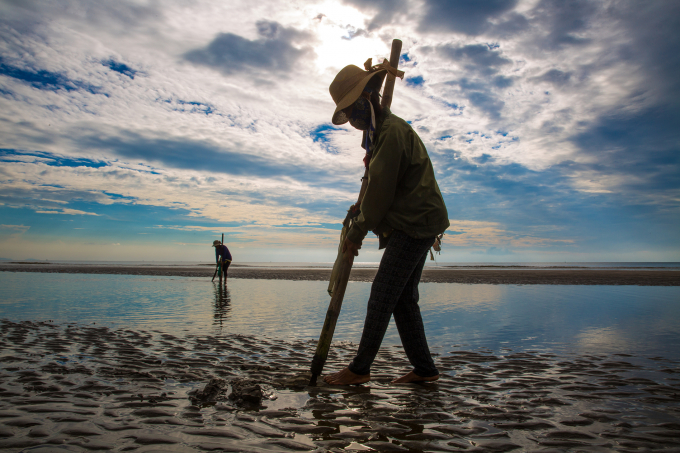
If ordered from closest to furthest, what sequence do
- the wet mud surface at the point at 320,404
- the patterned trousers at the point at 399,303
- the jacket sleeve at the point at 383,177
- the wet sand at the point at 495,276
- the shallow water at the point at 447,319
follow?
the wet mud surface at the point at 320,404 → the jacket sleeve at the point at 383,177 → the patterned trousers at the point at 399,303 → the shallow water at the point at 447,319 → the wet sand at the point at 495,276

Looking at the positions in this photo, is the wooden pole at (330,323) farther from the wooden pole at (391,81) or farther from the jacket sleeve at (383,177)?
the wooden pole at (391,81)

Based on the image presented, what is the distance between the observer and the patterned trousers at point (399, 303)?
301 cm


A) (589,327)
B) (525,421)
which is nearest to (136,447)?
(525,421)

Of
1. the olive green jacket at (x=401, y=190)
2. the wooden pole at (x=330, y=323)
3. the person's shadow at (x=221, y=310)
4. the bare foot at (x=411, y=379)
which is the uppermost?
the olive green jacket at (x=401, y=190)

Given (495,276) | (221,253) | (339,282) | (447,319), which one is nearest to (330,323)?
(339,282)

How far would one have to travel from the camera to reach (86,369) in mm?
3420

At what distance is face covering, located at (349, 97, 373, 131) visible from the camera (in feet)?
10.3

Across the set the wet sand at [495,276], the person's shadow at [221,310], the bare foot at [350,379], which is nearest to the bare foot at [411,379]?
the bare foot at [350,379]

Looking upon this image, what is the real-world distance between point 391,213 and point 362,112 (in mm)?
923

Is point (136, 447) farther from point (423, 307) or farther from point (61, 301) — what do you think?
point (61, 301)

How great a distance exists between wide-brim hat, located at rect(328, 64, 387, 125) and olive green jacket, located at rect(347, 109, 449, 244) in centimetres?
40

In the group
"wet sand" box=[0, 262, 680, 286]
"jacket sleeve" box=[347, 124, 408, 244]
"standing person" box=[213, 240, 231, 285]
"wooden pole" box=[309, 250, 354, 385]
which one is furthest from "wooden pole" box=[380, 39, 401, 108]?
"wet sand" box=[0, 262, 680, 286]

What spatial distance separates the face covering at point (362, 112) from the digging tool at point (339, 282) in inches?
7.9

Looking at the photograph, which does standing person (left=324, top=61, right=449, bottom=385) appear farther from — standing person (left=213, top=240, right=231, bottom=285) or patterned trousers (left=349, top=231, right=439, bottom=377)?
standing person (left=213, top=240, right=231, bottom=285)
